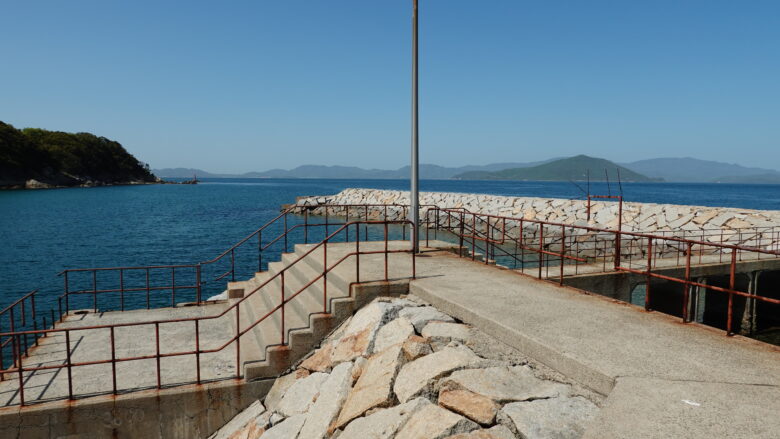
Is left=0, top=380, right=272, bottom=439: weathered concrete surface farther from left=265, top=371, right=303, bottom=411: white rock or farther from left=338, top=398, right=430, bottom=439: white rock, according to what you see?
left=338, top=398, right=430, bottom=439: white rock

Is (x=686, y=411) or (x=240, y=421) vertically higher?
(x=686, y=411)

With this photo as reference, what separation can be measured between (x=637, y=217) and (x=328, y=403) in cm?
3574

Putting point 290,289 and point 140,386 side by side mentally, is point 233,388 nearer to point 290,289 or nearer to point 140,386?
point 140,386

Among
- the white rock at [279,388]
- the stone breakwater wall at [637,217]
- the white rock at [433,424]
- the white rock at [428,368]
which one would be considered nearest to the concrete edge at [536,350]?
the white rock at [428,368]

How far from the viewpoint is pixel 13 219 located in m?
50.2

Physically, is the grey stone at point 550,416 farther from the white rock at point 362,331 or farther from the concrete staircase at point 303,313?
the concrete staircase at point 303,313

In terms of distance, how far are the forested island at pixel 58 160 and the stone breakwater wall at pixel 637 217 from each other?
314ft

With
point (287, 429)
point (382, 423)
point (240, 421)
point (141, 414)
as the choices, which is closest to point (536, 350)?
point (382, 423)

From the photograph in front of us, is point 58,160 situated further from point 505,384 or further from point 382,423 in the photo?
point 505,384

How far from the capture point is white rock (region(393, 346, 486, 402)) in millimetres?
4949

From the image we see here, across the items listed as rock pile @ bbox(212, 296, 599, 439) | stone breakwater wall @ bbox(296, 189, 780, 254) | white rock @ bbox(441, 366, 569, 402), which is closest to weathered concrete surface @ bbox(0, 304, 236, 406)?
rock pile @ bbox(212, 296, 599, 439)

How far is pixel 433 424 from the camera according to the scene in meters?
4.23

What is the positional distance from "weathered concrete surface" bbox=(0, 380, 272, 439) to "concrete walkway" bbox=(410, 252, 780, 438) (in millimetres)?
3199

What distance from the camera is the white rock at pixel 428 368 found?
16.2ft
